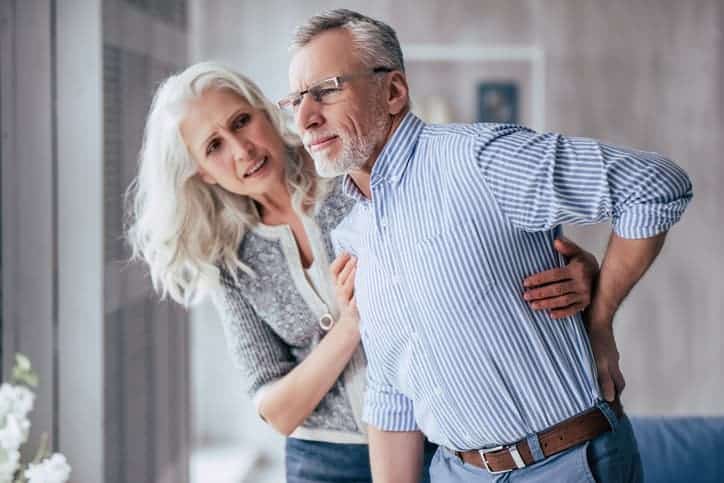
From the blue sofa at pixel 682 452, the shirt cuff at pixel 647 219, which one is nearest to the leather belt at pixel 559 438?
the shirt cuff at pixel 647 219

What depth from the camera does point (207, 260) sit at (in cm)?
178

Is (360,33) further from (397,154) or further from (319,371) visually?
(319,371)

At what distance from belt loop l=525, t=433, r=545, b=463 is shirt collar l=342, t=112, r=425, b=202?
0.40m

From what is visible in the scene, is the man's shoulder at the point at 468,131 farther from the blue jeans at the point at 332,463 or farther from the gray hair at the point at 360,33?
the blue jeans at the point at 332,463

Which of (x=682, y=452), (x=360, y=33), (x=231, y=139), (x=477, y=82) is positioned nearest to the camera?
(x=360, y=33)

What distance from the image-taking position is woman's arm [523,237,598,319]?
4.33 feet

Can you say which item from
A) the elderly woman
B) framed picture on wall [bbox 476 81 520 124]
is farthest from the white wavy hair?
framed picture on wall [bbox 476 81 520 124]

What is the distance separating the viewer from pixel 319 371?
1.71 meters

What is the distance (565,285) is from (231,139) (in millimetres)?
660

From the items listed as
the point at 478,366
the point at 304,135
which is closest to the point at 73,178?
the point at 304,135

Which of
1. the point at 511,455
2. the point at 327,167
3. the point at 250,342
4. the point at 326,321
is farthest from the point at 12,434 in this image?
the point at 511,455

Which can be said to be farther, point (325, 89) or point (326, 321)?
point (326, 321)

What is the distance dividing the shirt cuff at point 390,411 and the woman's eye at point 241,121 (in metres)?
0.51

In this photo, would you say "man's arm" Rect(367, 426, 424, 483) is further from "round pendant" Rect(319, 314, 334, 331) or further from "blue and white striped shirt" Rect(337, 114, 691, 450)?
"round pendant" Rect(319, 314, 334, 331)
